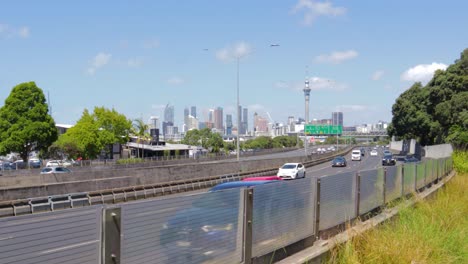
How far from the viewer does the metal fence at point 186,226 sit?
3521 millimetres

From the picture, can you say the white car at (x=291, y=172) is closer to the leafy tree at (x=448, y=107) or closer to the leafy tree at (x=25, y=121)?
the leafy tree at (x=448, y=107)

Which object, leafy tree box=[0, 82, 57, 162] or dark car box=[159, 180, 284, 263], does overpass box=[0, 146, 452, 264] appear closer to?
dark car box=[159, 180, 284, 263]

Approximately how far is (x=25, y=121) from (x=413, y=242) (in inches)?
2340

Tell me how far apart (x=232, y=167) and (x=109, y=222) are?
42.9 m

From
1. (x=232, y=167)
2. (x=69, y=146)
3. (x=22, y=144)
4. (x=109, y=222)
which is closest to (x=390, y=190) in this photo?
(x=109, y=222)

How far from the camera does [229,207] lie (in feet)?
18.5

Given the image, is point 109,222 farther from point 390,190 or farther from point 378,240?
point 390,190

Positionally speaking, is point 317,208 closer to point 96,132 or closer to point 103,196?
point 103,196

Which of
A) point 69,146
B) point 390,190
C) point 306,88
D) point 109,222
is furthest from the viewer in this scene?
point 306,88

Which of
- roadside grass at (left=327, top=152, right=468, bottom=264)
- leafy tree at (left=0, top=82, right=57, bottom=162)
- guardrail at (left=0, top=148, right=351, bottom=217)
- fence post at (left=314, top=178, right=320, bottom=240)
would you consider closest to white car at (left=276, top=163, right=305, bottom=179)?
guardrail at (left=0, top=148, right=351, bottom=217)

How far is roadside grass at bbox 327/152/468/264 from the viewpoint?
22.4 ft

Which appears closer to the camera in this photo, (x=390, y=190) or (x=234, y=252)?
(x=234, y=252)

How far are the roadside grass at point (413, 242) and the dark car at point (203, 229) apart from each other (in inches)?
68.9

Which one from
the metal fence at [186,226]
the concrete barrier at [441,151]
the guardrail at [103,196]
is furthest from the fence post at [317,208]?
the concrete barrier at [441,151]
